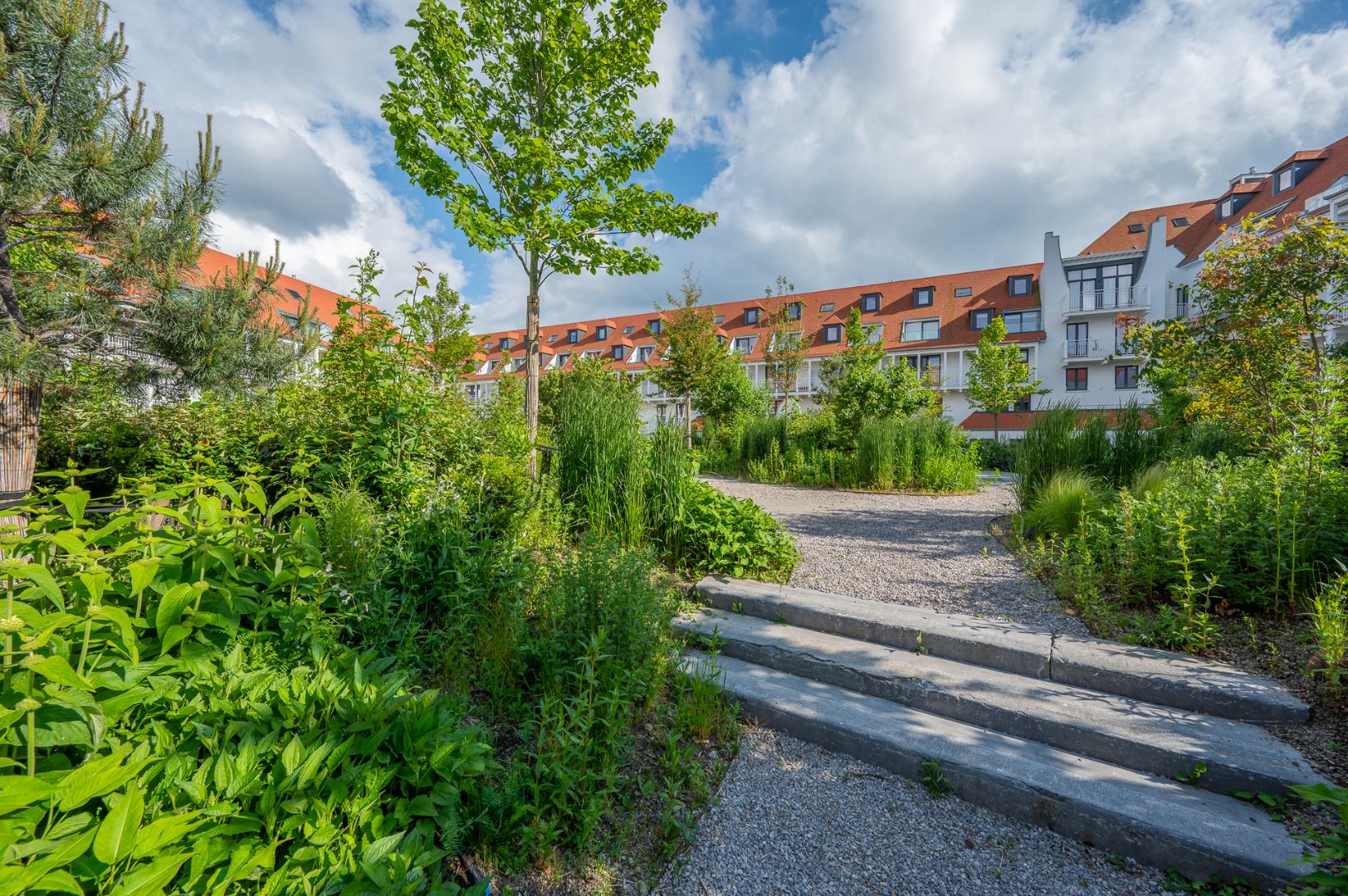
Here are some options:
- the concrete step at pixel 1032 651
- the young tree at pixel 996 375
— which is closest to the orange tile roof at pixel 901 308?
the young tree at pixel 996 375

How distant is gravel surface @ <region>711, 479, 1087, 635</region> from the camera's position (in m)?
3.57

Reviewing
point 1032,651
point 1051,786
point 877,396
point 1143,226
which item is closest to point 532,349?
point 1032,651

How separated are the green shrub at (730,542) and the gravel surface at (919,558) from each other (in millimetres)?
228

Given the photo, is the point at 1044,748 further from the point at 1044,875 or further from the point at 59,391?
the point at 59,391

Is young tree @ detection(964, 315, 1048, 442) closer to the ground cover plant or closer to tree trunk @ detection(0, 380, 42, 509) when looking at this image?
the ground cover plant

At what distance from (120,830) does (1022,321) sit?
34.4 metres

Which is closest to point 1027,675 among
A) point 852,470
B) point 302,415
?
point 302,415

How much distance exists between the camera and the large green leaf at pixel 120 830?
862 mm

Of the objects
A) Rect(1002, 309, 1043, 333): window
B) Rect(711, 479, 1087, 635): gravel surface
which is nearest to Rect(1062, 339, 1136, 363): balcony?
Rect(1002, 309, 1043, 333): window

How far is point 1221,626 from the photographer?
288 centimetres

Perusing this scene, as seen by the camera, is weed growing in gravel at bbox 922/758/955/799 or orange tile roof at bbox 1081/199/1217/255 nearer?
weed growing in gravel at bbox 922/758/955/799

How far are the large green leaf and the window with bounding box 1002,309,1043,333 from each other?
33559 mm

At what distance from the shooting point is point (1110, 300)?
87.0ft

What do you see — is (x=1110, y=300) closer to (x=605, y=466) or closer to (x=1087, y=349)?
(x=1087, y=349)
